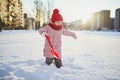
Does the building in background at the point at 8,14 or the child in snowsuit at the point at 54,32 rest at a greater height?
the building in background at the point at 8,14

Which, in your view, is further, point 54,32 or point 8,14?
point 8,14

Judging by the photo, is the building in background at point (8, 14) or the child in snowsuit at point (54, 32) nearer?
the child in snowsuit at point (54, 32)

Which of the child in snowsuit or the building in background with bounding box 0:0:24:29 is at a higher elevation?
the building in background with bounding box 0:0:24:29

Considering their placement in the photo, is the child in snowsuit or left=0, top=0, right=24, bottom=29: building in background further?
left=0, top=0, right=24, bottom=29: building in background

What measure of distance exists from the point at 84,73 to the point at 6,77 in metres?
1.54

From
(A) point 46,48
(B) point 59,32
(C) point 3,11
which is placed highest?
(C) point 3,11

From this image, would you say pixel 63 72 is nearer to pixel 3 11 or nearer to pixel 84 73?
pixel 84 73

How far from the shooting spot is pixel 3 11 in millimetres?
41812

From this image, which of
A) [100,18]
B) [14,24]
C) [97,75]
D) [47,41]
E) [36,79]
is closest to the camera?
[36,79]

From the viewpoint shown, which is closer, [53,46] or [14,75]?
[14,75]

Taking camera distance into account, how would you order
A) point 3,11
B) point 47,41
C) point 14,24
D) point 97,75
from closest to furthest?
point 97,75 < point 47,41 < point 3,11 < point 14,24

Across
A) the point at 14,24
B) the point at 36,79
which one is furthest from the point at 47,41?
the point at 14,24

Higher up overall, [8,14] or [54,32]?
[8,14]

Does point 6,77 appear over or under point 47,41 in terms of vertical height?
under
